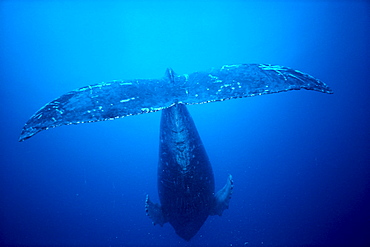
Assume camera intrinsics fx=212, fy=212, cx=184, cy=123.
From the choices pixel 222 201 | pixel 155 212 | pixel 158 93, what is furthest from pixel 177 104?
pixel 222 201

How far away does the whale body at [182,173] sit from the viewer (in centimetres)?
475

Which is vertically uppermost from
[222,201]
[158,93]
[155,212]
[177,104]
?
[177,104]

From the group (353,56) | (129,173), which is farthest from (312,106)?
(129,173)

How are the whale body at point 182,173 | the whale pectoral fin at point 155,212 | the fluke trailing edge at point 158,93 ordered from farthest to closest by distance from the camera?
the whale pectoral fin at point 155,212 < the whale body at point 182,173 < the fluke trailing edge at point 158,93

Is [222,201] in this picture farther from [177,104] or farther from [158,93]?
[158,93]

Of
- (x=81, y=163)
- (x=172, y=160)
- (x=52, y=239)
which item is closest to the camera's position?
(x=172, y=160)

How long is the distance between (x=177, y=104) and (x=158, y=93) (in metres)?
0.63

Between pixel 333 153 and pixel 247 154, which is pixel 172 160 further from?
pixel 333 153

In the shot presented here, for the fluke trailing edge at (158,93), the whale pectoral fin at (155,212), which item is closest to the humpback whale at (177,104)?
the fluke trailing edge at (158,93)

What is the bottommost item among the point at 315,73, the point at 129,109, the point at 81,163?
the point at 129,109

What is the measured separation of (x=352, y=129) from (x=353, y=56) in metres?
8.74

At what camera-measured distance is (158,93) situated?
3.23 meters

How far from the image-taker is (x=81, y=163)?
18859mm

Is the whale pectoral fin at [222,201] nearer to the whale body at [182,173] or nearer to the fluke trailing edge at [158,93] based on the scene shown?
the whale body at [182,173]
